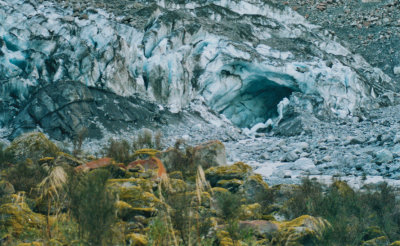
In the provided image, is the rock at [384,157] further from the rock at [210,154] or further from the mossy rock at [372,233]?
the mossy rock at [372,233]

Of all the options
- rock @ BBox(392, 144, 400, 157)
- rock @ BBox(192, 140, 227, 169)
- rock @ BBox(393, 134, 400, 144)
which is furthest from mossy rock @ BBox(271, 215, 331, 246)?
rock @ BBox(393, 134, 400, 144)

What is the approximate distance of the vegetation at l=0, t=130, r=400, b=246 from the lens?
13.5ft

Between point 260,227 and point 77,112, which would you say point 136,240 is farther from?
point 77,112

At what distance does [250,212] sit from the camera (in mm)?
6000

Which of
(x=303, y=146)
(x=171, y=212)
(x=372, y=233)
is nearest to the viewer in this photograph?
(x=171, y=212)

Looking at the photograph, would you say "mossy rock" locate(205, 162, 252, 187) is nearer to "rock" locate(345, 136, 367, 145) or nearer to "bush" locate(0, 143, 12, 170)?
"bush" locate(0, 143, 12, 170)

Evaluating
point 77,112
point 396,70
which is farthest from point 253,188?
point 396,70

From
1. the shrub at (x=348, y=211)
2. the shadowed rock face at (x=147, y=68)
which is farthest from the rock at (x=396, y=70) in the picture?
the shrub at (x=348, y=211)

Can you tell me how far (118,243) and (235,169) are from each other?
15.0 feet

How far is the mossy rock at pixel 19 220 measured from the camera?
4.73 m

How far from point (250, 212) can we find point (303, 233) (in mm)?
1049

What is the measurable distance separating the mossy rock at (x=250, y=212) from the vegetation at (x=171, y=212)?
0.05 ft

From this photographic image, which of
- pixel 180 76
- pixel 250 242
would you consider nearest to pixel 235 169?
pixel 250 242

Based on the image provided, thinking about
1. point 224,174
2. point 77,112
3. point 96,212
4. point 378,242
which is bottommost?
point 77,112
